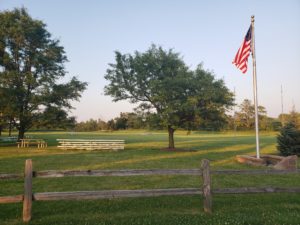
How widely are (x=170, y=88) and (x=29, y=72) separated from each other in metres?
16.9

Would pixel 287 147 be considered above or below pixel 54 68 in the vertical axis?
below

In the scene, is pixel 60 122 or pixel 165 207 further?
pixel 60 122

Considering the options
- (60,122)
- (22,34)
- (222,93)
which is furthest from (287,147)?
(22,34)

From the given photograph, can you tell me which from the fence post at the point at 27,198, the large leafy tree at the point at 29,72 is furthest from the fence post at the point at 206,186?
the large leafy tree at the point at 29,72

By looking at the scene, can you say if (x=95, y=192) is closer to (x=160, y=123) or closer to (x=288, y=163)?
(x=288, y=163)

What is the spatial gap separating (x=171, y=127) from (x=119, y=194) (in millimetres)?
19264

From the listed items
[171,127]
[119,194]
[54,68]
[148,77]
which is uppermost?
[54,68]

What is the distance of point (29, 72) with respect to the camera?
29328 mm

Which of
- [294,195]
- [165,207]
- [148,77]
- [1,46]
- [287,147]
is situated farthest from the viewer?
[1,46]

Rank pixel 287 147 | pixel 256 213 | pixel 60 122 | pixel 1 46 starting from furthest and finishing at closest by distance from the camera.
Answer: pixel 60 122
pixel 1 46
pixel 287 147
pixel 256 213

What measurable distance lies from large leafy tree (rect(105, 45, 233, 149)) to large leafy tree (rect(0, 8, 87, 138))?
8198 mm

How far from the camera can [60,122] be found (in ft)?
104

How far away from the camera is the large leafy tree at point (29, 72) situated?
1105 inches

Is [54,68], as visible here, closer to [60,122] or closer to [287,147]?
[60,122]
